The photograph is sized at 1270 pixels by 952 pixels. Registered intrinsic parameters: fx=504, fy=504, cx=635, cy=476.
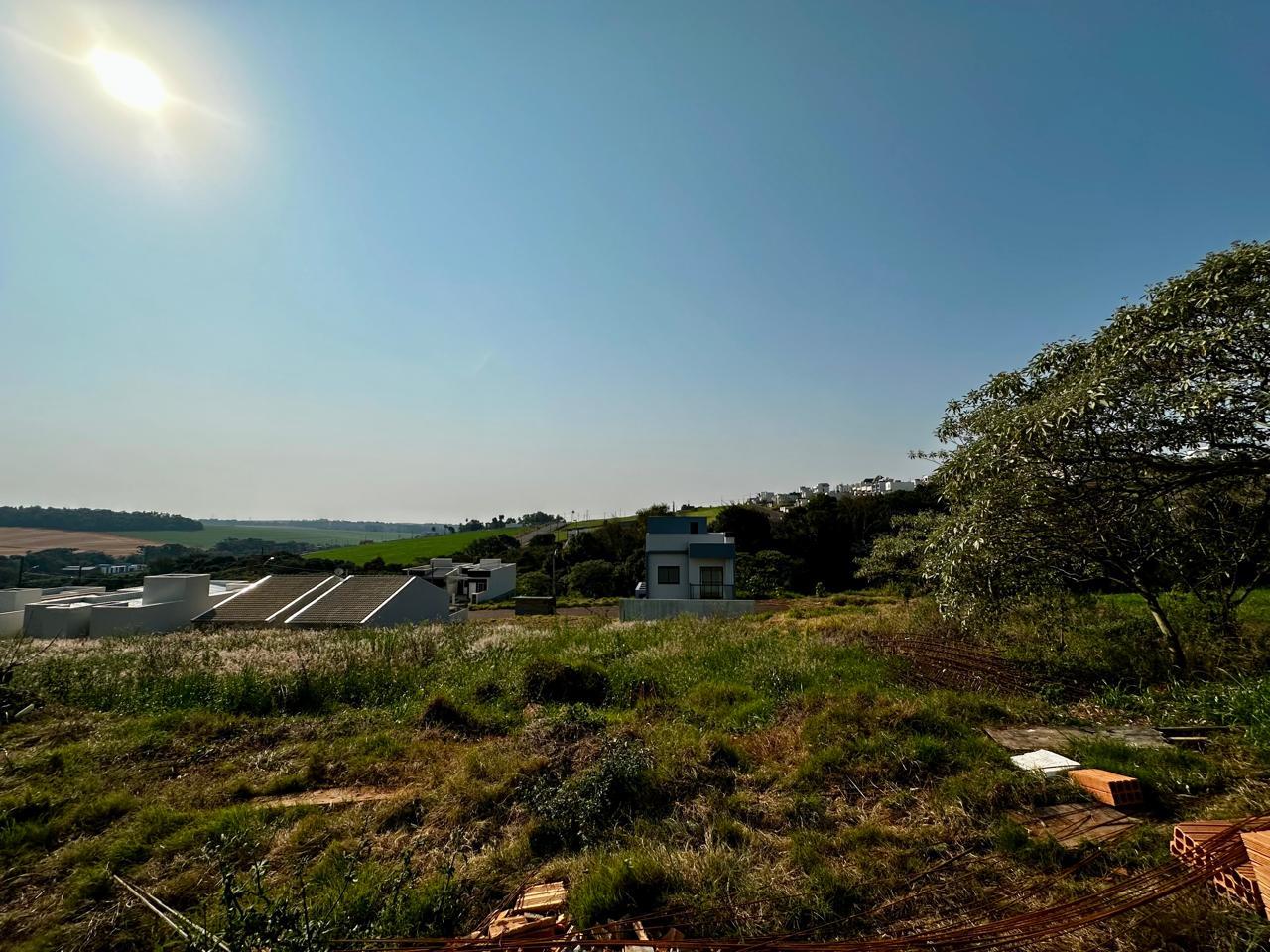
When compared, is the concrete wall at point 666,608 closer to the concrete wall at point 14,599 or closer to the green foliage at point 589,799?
the green foliage at point 589,799

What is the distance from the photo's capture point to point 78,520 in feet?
286

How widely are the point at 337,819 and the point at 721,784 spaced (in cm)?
336

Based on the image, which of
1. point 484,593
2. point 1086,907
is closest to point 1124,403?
point 1086,907

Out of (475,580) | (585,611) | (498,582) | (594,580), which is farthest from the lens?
(498,582)

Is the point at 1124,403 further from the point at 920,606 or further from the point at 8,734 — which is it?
the point at 8,734

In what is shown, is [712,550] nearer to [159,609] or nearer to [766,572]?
[766,572]

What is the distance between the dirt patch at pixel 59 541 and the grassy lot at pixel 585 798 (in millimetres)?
74012

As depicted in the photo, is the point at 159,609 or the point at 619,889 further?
the point at 159,609

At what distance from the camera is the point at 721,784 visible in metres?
4.61

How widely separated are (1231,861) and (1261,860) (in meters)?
0.20

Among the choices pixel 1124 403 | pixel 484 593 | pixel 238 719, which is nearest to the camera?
pixel 1124 403

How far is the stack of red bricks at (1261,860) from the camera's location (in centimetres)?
249

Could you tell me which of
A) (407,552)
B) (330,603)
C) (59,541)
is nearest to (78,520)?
(59,541)

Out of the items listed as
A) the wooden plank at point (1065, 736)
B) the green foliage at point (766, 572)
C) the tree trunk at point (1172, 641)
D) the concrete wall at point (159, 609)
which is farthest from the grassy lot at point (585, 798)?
the green foliage at point (766, 572)
